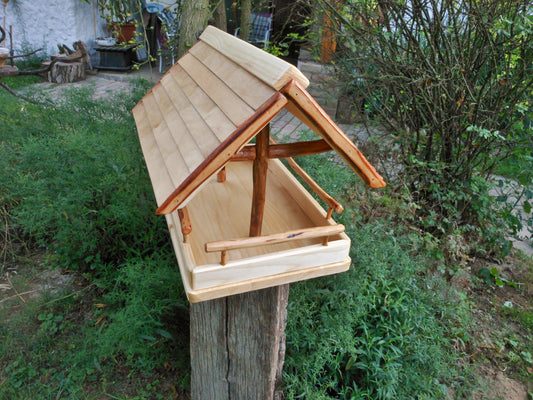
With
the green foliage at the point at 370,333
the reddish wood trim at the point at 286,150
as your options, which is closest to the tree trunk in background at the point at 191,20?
the green foliage at the point at 370,333

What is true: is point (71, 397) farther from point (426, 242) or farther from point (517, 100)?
point (517, 100)

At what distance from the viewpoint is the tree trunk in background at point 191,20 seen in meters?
3.89

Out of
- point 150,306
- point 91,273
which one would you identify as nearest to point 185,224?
point 150,306

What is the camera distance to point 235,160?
156 centimetres

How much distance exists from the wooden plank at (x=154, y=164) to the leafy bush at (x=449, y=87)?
166 cm

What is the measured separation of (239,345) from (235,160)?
2.97 feet

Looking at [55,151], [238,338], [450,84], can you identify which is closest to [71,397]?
[238,338]

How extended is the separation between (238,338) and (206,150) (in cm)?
101

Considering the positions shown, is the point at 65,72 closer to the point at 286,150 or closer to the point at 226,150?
the point at 286,150

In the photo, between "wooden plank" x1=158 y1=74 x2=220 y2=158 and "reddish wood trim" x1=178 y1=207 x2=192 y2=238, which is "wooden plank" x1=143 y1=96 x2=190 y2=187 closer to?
"wooden plank" x1=158 y1=74 x2=220 y2=158

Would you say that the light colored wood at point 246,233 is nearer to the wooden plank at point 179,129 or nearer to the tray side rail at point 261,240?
the tray side rail at point 261,240

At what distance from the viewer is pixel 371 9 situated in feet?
10.4

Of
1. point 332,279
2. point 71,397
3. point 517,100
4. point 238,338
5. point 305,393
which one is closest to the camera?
point 238,338

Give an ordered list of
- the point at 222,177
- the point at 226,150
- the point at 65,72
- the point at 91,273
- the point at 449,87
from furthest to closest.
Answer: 1. the point at 65,72
2. the point at 449,87
3. the point at 91,273
4. the point at 222,177
5. the point at 226,150
